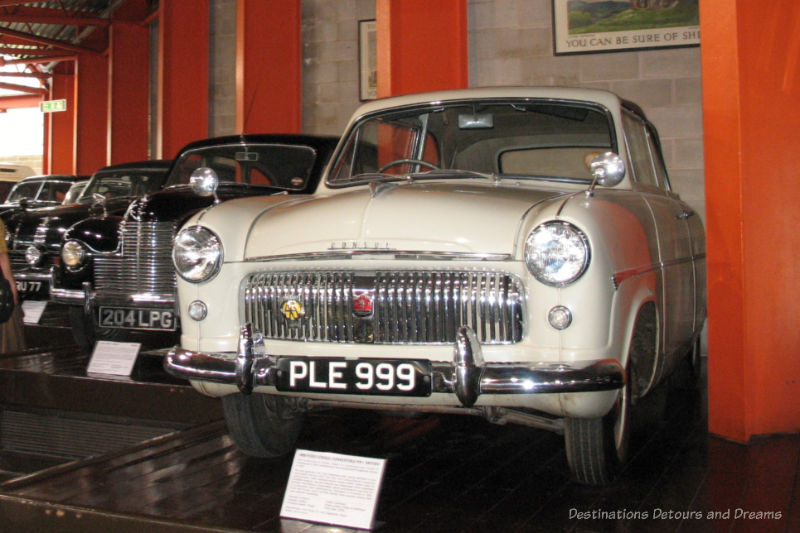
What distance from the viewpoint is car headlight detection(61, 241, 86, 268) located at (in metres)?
5.20

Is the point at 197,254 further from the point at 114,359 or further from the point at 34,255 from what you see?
the point at 34,255

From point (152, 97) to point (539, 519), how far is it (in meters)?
13.3

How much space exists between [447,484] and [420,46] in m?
4.76

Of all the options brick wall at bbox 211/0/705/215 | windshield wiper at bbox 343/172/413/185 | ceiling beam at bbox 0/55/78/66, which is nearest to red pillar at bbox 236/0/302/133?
brick wall at bbox 211/0/705/215

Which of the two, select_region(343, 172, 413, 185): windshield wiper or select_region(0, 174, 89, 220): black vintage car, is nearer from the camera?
select_region(343, 172, 413, 185): windshield wiper

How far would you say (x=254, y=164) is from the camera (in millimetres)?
5512

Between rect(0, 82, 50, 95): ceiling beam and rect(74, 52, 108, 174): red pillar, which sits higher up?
rect(0, 82, 50, 95): ceiling beam

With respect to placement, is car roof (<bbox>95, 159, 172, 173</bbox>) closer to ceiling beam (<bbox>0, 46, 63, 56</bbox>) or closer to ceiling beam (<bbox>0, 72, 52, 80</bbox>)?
ceiling beam (<bbox>0, 46, 63, 56</bbox>)

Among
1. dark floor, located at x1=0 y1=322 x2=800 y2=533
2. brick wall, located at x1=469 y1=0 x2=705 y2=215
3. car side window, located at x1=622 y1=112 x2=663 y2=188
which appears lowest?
dark floor, located at x1=0 y1=322 x2=800 y2=533

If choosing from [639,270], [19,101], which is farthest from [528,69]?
[19,101]

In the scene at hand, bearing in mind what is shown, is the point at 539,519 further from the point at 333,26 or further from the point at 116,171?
the point at 333,26

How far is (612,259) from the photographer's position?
2598mm

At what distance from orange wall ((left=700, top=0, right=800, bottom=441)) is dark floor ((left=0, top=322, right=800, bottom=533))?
203mm

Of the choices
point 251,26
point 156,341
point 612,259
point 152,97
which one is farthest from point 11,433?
point 152,97
